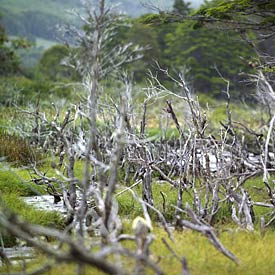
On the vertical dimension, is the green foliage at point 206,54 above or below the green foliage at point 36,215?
above

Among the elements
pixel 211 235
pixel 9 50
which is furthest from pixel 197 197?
pixel 9 50

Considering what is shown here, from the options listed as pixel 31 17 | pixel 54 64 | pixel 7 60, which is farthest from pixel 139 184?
pixel 31 17

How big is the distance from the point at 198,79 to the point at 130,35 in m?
6.31

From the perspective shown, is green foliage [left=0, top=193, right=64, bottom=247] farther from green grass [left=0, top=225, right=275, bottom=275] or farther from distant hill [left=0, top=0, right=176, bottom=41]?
distant hill [left=0, top=0, right=176, bottom=41]

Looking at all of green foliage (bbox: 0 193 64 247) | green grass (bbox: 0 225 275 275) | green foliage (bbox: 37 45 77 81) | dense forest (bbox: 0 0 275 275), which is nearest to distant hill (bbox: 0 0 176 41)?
green foliage (bbox: 37 45 77 81)

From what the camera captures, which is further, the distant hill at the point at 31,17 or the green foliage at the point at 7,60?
the distant hill at the point at 31,17

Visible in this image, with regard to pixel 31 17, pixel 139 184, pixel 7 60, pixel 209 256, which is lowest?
pixel 139 184

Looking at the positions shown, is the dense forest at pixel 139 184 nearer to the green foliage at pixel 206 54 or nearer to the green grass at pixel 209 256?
the green grass at pixel 209 256

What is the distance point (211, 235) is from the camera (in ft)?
16.6

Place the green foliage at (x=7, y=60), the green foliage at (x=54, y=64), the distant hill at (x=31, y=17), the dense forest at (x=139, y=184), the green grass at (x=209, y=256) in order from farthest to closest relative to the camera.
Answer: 1. the distant hill at (x=31, y=17)
2. the green foliage at (x=54, y=64)
3. the green foliage at (x=7, y=60)
4. the green grass at (x=209, y=256)
5. the dense forest at (x=139, y=184)

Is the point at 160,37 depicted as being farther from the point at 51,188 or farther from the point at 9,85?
the point at 51,188

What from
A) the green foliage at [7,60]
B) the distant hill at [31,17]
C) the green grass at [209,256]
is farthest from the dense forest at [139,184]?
the distant hill at [31,17]

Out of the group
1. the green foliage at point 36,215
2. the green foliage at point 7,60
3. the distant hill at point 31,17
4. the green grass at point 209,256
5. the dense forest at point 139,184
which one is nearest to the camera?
the dense forest at point 139,184

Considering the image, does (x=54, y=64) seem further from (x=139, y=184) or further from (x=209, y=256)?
(x=209, y=256)
